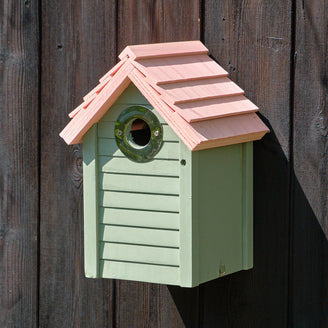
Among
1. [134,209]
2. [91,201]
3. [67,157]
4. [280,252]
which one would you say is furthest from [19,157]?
[280,252]

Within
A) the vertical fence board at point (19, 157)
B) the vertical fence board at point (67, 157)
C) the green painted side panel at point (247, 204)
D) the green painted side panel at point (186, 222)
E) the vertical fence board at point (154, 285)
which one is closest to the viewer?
the green painted side panel at point (186, 222)

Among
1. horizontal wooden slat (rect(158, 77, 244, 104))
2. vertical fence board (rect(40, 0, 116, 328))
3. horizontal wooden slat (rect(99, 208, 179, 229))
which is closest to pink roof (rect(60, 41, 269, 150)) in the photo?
horizontal wooden slat (rect(158, 77, 244, 104))

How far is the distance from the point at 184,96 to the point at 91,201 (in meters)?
0.39

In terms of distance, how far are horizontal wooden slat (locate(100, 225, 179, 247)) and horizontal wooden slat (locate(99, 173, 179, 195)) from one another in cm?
11

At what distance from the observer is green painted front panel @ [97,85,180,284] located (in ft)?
6.68

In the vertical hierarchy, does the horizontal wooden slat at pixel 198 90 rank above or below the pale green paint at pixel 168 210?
above

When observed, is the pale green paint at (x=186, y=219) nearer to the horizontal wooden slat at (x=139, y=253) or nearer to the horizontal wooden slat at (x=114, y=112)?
the horizontal wooden slat at (x=139, y=253)

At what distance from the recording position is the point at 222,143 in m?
2.04

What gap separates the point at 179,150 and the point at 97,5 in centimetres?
73

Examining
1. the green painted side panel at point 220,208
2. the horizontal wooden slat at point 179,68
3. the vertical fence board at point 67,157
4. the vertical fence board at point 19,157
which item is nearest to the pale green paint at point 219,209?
the green painted side panel at point 220,208

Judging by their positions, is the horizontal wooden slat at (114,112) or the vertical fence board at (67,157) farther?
the vertical fence board at (67,157)

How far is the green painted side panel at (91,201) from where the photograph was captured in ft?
7.04

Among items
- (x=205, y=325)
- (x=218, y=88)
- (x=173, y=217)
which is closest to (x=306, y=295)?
(x=205, y=325)

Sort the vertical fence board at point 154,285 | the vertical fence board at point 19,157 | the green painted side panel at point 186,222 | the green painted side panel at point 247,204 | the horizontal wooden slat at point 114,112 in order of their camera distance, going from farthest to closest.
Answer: the vertical fence board at point 19,157, the vertical fence board at point 154,285, the green painted side panel at point 247,204, the horizontal wooden slat at point 114,112, the green painted side panel at point 186,222
